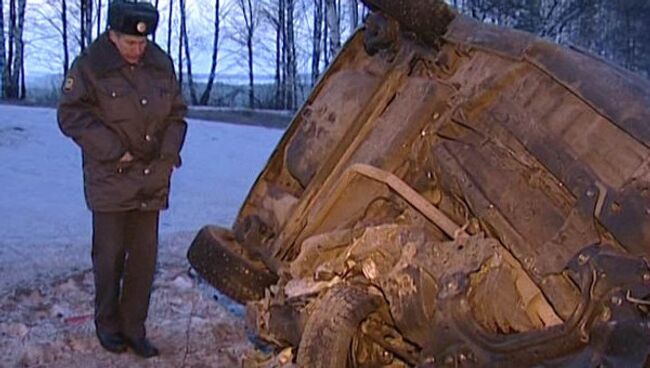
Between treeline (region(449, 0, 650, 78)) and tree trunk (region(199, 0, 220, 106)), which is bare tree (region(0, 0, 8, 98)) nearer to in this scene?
tree trunk (region(199, 0, 220, 106))

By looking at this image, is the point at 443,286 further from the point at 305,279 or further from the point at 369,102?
the point at 369,102

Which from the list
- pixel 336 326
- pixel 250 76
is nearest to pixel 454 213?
pixel 336 326

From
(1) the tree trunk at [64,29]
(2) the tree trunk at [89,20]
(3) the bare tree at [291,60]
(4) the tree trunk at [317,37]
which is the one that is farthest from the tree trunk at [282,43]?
(1) the tree trunk at [64,29]

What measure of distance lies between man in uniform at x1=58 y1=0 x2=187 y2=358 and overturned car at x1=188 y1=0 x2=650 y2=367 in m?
0.84

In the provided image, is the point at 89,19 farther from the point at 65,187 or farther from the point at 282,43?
the point at 65,187

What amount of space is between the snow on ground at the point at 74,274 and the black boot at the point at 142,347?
5 centimetres

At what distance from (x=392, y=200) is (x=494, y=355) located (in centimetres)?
86

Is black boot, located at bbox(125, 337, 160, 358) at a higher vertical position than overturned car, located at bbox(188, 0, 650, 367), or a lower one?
lower

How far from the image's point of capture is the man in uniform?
488 cm

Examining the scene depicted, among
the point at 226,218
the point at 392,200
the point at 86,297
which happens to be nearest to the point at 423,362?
the point at 392,200

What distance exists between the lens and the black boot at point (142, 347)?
511cm

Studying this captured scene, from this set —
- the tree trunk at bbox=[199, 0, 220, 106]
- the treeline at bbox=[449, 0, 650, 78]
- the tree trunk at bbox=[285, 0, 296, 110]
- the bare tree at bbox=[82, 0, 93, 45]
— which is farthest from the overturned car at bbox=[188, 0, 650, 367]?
the bare tree at bbox=[82, 0, 93, 45]

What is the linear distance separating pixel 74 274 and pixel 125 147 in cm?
224

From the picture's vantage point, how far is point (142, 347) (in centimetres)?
513
